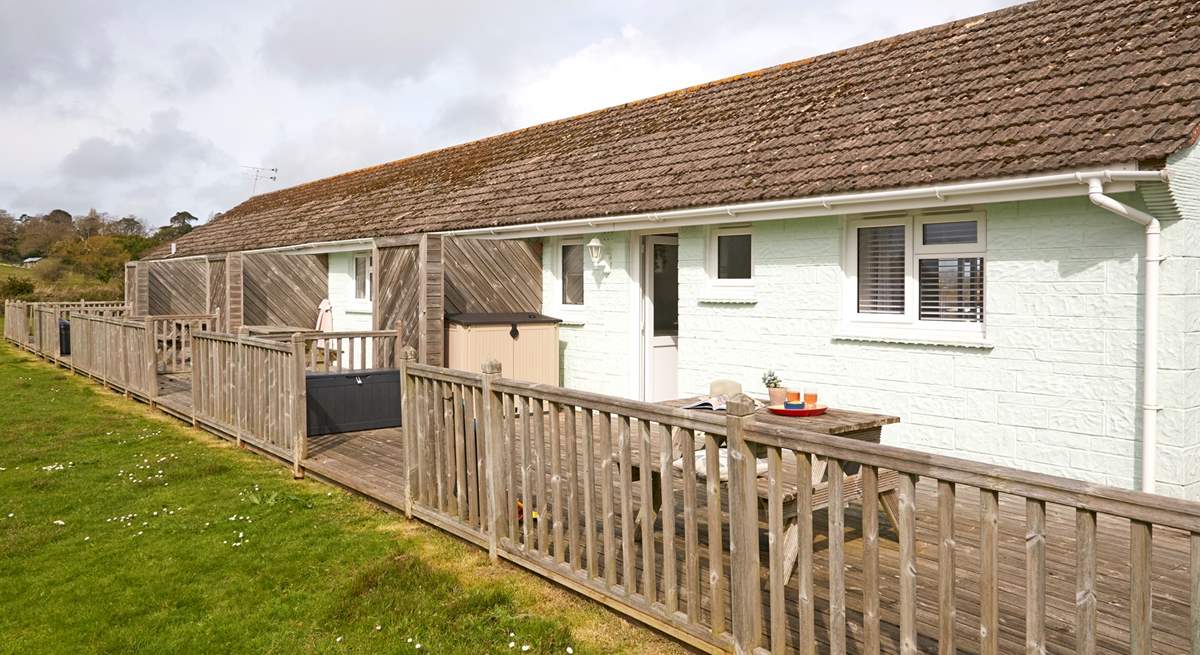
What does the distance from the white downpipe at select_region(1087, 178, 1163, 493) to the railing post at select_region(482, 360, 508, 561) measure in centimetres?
453

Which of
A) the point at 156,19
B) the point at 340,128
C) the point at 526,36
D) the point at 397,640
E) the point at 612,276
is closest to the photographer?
the point at 397,640

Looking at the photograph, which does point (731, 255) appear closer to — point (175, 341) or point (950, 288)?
point (950, 288)

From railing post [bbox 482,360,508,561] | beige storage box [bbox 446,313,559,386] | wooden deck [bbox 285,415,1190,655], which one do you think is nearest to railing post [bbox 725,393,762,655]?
wooden deck [bbox 285,415,1190,655]

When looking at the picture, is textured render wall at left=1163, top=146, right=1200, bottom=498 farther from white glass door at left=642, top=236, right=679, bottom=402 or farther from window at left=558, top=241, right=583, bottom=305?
window at left=558, top=241, right=583, bottom=305

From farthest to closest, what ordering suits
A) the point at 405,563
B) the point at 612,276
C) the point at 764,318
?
the point at 612,276 → the point at 764,318 → the point at 405,563

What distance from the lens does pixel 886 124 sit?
8.27 meters

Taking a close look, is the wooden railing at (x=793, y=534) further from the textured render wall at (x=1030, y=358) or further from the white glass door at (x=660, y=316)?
the white glass door at (x=660, y=316)

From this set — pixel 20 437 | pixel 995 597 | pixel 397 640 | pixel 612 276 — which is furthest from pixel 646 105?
pixel 995 597

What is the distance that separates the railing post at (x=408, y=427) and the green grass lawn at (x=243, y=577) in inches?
9.0

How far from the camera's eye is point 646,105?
1353 centimetres

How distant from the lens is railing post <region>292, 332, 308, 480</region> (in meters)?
7.57

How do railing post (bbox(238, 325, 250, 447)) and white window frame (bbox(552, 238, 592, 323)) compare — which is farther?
white window frame (bbox(552, 238, 592, 323))

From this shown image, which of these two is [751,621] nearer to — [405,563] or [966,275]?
[405,563]

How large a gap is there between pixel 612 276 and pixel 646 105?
4.15 metres
